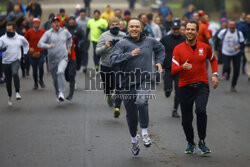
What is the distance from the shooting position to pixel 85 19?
20.4m

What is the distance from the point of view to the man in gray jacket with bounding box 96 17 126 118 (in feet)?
37.7

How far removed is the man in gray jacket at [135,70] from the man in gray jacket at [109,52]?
2435 mm

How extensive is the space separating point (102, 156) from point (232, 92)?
24.7 ft

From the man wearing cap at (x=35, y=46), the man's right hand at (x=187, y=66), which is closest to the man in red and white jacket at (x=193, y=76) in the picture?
the man's right hand at (x=187, y=66)

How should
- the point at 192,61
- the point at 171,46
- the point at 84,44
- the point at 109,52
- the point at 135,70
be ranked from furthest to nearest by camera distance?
the point at 84,44, the point at 109,52, the point at 171,46, the point at 192,61, the point at 135,70

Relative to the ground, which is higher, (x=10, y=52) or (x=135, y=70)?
(x=135, y=70)

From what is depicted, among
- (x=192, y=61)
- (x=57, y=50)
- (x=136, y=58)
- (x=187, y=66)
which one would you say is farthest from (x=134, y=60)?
(x=57, y=50)

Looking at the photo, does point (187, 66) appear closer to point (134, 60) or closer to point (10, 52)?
point (134, 60)

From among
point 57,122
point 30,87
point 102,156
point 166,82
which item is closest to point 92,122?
point 57,122

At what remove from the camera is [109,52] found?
12031mm

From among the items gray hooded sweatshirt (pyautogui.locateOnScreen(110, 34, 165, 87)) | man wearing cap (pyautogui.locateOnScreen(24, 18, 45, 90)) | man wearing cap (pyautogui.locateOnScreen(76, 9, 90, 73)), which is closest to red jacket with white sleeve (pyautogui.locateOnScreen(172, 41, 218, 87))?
gray hooded sweatshirt (pyautogui.locateOnScreen(110, 34, 165, 87))

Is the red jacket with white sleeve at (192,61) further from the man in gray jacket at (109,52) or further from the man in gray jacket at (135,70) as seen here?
the man in gray jacket at (109,52)

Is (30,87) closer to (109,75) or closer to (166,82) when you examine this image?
(109,75)

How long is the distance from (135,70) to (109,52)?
3789 mm
